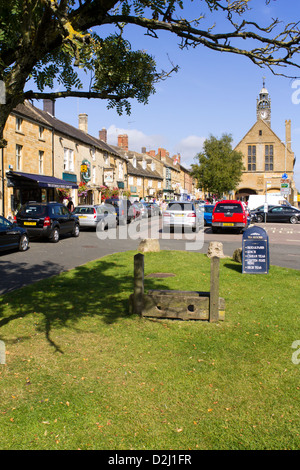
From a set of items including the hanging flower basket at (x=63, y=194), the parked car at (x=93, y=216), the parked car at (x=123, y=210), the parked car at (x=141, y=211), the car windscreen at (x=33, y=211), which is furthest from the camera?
the parked car at (x=141, y=211)

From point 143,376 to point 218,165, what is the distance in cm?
4369

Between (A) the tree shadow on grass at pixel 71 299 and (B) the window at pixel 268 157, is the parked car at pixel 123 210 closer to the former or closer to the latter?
(A) the tree shadow on grass at pixel 71 299

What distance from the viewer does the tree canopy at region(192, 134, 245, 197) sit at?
46156 mm

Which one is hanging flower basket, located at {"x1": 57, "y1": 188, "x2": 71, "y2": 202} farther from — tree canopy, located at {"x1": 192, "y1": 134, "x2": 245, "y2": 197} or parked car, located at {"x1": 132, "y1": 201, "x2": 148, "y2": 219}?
tree canopy, located at {"x1": 192, "y1": 134, "x2": 245, "y2": 197}

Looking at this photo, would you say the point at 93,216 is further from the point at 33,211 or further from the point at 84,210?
the point at 33,211

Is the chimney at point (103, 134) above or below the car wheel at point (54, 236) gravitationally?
above

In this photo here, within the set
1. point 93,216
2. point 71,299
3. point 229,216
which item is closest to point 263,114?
point 229,216

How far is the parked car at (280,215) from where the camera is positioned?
112ft

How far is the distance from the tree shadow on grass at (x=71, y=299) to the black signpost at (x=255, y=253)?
256 centimetres

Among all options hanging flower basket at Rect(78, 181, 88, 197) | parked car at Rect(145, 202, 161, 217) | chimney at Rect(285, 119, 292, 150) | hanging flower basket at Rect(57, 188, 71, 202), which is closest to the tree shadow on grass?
hanging flower basket at Rect(57, 188, 71, 202)

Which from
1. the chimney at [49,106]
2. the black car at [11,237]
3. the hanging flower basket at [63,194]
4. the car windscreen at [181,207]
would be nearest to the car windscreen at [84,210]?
the car windscreen at [181,207]

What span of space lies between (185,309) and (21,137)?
24049 millimetres

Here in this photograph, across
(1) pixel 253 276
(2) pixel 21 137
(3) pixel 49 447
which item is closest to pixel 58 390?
(3) pixel 49 447

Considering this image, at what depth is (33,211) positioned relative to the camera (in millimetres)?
17047
